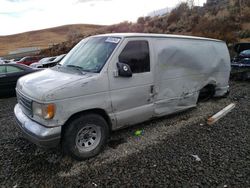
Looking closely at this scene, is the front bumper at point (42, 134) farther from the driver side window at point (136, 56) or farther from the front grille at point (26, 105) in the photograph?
the driver side window at point (136, 56)

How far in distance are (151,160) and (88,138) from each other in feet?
3.72

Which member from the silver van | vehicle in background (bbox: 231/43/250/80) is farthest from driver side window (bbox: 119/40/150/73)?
vehicle in background (bbox: 231/43/250/80)

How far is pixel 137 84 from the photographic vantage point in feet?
13.5

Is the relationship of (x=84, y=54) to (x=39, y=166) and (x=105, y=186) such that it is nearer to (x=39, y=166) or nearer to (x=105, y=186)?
(x=39, y=166)

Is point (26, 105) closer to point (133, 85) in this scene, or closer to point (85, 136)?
point (85, 136)

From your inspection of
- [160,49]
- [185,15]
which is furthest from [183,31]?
[160,49]

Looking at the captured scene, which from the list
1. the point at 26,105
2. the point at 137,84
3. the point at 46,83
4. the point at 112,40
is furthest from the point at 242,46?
the point at 26,105

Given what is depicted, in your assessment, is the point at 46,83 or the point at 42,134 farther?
the point at 46,83

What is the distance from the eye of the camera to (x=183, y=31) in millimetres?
20688

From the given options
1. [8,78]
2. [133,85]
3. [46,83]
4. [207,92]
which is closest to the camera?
[46,83]

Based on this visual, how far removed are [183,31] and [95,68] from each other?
61.7 feet

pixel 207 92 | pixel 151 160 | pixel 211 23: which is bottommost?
pixel 151 160

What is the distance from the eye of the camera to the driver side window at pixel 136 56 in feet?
13.2

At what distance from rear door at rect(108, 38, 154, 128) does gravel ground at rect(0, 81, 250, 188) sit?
570 millimetres
